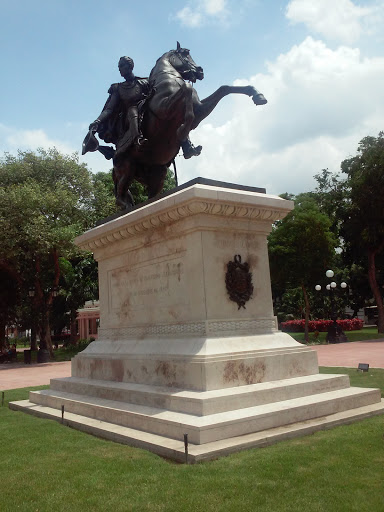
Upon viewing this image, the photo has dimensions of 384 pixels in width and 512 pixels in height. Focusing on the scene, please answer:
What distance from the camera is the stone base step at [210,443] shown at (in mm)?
4707

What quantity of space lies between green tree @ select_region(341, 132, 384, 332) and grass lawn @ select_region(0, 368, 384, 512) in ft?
90.5

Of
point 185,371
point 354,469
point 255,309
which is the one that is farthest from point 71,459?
point 255,309

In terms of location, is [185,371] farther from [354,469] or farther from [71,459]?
[354,469]

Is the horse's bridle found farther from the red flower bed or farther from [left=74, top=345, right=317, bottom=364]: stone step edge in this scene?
the red flower bed

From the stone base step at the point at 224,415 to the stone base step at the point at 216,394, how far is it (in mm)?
86

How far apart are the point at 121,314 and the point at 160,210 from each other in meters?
2.17

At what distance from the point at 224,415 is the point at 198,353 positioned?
3.10ft

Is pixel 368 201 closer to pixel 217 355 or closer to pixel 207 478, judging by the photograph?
Answer: pixel 217 355

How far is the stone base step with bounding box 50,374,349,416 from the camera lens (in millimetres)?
5414

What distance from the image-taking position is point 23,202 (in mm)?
23547

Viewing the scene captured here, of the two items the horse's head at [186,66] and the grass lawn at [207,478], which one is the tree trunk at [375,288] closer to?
the horse's head at [186,66]

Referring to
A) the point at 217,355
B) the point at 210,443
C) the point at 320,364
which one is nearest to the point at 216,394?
the point at 217,355

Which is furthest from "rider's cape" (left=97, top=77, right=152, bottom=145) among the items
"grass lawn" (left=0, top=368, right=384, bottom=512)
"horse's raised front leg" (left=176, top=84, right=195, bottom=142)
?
"grass lawn" (left=0, top=368, right=384, bottom=512)

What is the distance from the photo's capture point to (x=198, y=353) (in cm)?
600
